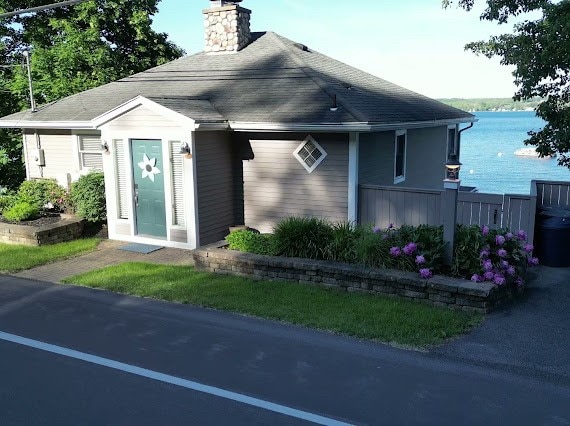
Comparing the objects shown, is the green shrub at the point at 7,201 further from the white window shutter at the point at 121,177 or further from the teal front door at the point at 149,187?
the teal front door at the point at 149,187

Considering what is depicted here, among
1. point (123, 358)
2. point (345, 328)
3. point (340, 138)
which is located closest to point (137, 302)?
point (123, 358)

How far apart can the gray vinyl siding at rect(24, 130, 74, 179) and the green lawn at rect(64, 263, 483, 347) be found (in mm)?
5874

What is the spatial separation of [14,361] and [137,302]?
2.36 m

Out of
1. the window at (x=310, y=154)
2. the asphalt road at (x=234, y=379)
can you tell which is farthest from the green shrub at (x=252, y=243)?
the window at (x=310, y=154)

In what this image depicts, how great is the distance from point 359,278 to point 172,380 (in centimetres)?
373

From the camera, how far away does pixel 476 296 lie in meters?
7.73

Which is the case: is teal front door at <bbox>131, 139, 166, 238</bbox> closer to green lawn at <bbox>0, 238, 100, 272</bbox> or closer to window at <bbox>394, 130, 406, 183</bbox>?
green lawn at <bbox>0, 238, 100, 272</bbox>

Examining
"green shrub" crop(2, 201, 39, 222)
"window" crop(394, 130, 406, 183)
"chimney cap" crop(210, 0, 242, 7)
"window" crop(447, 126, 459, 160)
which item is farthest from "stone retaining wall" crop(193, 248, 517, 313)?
"window" crop(447, 126, 459, 160)

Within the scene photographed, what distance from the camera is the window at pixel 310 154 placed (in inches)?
466

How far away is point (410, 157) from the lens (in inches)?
583

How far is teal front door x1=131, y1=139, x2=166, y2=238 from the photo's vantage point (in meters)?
12.3

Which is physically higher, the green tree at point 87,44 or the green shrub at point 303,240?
the green tree at point 87,44

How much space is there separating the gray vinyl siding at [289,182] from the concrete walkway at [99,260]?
200 centimetres

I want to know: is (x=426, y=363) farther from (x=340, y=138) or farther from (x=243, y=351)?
(x=340, y=138)
